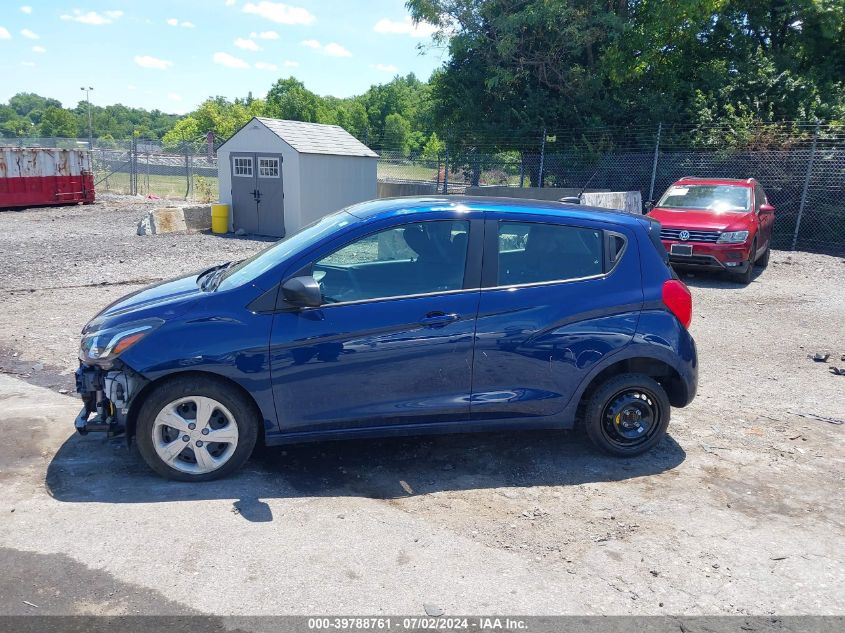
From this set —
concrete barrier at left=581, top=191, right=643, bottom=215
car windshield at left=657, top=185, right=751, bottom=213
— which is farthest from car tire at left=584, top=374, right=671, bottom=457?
concrete barrier at left=581, top=191, right=643, bottom=215

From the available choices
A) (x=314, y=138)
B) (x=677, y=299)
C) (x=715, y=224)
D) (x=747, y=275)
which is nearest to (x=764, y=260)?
(x=747, y=275)

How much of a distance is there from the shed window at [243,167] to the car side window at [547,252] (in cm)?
1442

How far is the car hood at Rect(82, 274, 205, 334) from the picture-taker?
163 inches

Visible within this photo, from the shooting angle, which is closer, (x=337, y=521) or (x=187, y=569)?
(x=187, y=569)

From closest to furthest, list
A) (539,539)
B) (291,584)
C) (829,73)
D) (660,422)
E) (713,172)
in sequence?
(291,584) → (539,539) → (660,422) → (713,172) → (829,73)

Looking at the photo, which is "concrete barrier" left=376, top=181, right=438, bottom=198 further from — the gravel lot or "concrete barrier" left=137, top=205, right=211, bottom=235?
the gravel lot

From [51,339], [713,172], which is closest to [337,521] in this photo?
[51,339]

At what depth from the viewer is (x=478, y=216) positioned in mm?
4445

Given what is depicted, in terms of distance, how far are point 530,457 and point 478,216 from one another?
1740mm

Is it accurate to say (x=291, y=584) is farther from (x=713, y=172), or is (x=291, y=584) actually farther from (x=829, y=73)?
(x=829, y=73)

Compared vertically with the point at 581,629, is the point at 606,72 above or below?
above

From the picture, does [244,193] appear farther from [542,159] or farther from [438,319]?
[438,319]

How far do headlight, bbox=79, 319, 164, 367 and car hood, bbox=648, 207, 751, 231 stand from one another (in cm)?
900

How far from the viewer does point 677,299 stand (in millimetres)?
4594
